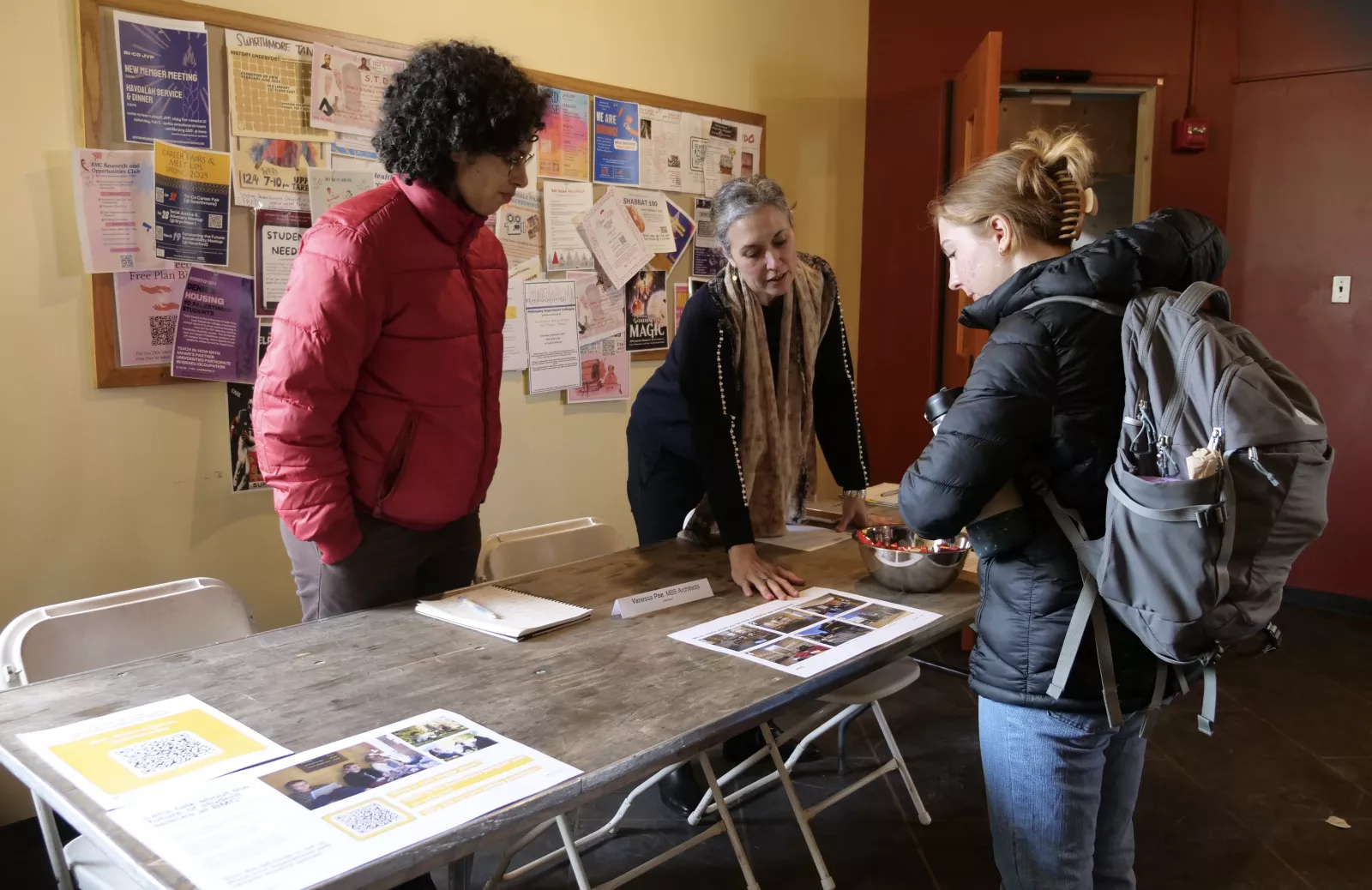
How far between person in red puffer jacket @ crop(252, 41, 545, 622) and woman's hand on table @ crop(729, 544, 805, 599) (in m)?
0.57

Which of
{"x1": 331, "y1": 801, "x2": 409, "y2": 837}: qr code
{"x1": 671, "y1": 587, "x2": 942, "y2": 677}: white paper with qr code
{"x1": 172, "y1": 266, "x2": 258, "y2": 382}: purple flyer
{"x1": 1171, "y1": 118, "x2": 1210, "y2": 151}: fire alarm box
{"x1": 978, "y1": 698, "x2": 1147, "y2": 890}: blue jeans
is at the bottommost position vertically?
{"x1": 978, "y1": 698, "x2": 1147, "y2": 890}: blue jeans

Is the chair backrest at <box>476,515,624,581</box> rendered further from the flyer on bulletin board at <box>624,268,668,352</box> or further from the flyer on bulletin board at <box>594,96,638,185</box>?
the flyer on bulletin board at <box>594,96,638,185</box>

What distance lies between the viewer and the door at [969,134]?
148 inches

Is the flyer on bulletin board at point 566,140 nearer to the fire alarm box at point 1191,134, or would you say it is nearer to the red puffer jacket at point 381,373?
the red puffer jacket at point 381,373

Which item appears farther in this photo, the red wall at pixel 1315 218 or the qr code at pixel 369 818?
the red wall at pixel 1315 218

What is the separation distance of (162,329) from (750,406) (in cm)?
157

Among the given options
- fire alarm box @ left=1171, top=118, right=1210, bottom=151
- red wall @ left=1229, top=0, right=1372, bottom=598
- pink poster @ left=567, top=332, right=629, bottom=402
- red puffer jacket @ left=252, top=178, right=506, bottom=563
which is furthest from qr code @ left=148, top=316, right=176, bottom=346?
red wall @ left=1229, top=0, right=1372, bottom=598

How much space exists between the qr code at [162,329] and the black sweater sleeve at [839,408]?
5.56ft

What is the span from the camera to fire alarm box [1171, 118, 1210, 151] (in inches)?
183

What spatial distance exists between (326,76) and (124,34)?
54 centimetres

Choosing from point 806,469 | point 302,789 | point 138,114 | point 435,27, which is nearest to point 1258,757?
point 806,469

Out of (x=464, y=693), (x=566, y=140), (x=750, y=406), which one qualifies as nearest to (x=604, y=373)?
(x=566, y=140)

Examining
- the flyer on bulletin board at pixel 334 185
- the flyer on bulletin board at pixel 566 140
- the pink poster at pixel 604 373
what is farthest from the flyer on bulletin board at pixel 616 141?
the flyer on bulletin board at pixel 334 185

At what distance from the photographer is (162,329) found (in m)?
2.62
